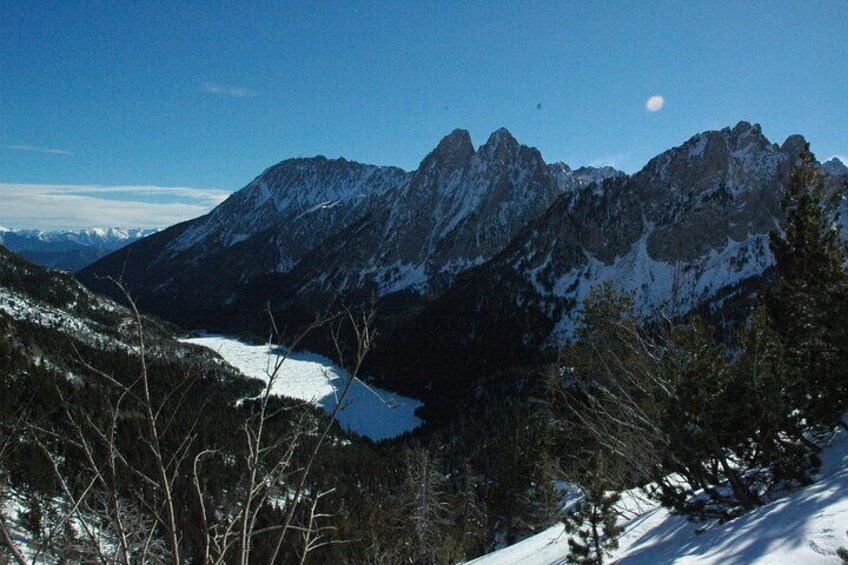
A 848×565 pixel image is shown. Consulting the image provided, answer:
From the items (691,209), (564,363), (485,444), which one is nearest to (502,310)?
(691,209)

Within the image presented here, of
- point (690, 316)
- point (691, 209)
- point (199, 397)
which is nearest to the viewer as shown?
point (690, 316)

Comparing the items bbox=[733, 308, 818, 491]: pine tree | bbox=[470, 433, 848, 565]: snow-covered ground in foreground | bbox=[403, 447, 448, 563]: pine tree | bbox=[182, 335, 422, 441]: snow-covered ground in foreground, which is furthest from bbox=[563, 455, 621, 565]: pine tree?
bbox=[182, 335, 422, 441]: snow-covered ground in foreground

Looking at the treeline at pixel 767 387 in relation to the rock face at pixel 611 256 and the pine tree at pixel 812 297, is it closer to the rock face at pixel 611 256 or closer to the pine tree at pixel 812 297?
the pine tree at pixel 812 297

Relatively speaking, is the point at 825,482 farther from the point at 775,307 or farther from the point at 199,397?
the point at 199,397

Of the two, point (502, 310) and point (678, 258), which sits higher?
point (678, 258)

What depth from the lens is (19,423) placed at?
14.2ft

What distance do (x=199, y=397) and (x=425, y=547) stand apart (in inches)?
3035

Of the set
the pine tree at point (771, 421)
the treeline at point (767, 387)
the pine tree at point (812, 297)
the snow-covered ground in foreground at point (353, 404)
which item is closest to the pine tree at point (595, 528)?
the treeline at point (767, 387)

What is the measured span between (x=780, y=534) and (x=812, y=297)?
7443 mm

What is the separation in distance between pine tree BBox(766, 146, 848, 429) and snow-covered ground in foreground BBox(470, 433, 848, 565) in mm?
1184

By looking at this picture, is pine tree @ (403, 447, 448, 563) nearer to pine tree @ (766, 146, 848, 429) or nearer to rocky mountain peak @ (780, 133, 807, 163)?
pine tree @ (766, 146, 848, 429)

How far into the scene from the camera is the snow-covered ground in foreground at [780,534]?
6199mm

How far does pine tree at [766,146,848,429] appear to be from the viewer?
1072 centimetres

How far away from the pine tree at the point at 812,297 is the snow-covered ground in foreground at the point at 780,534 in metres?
1.18
